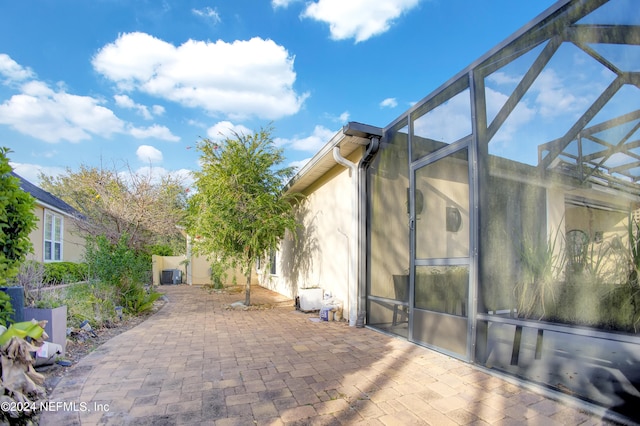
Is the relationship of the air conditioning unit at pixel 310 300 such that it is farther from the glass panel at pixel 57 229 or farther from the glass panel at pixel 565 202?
the glass panel at pixel 57 229

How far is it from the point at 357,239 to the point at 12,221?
14.2 feet

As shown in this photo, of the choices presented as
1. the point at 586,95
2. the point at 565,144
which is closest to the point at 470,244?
the point at 565,144

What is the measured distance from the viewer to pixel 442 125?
12.5 ft

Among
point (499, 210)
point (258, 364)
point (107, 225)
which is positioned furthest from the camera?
point (107, 225)

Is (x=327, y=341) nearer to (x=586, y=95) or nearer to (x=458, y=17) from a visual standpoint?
(x=586, y=95)

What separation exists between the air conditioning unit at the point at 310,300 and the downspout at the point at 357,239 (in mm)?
1447

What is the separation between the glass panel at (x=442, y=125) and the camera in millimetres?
3494

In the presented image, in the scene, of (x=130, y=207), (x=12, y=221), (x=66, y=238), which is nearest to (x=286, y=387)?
(x=12, y=221)

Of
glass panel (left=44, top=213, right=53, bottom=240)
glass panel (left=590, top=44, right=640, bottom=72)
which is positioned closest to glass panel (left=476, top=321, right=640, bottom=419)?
glass panel (left=590, top=44, right=640, bottom=72)

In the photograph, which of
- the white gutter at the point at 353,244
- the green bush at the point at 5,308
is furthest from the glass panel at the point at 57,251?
the white gutter at the point at 353,244

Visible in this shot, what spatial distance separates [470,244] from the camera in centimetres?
328

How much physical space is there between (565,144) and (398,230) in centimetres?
239

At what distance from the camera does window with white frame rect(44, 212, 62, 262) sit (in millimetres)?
11453

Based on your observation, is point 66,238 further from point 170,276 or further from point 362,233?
point 362,233
